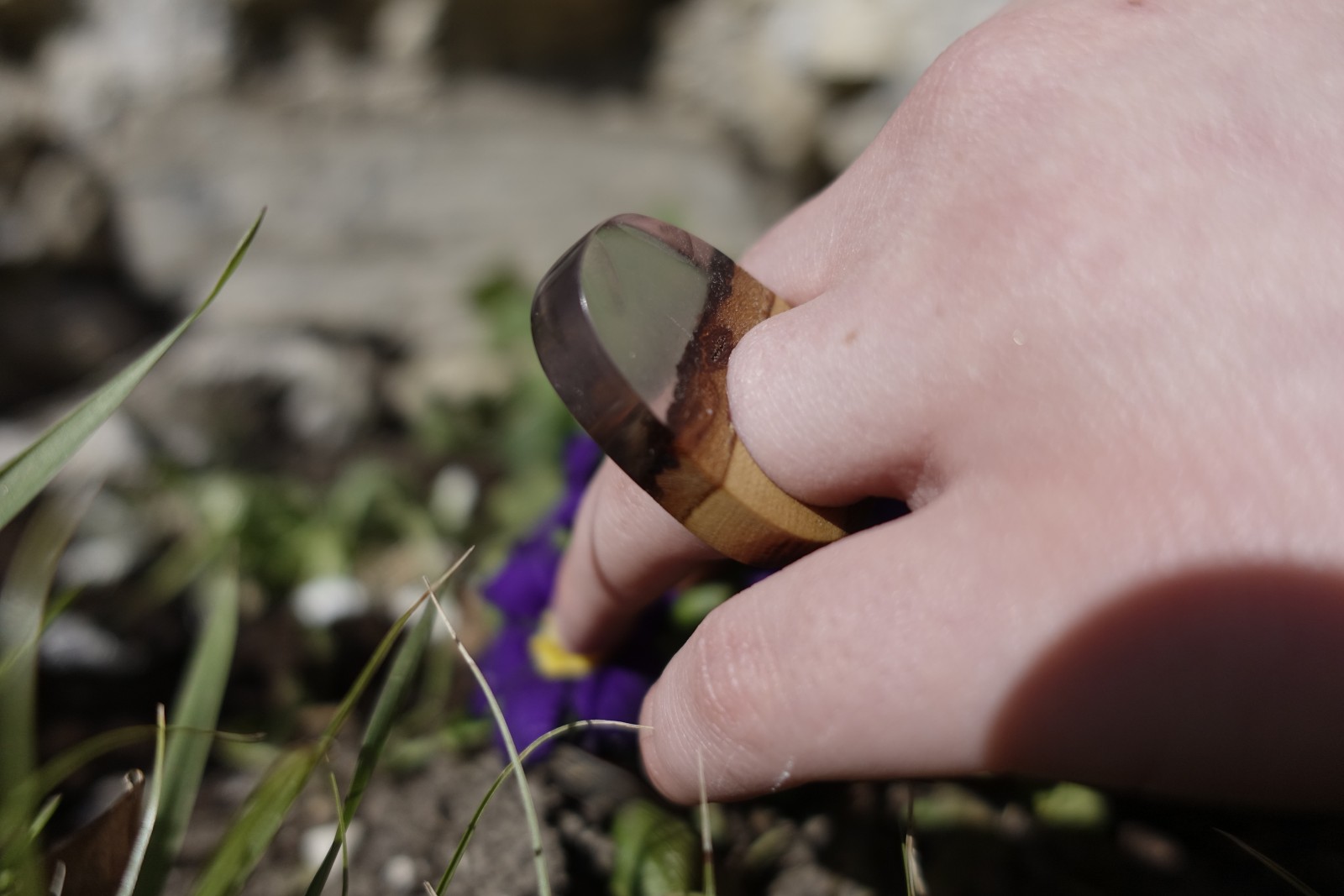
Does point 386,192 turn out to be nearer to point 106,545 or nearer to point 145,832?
point 106,545

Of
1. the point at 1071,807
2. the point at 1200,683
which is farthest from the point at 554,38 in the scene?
the point at 1200,683

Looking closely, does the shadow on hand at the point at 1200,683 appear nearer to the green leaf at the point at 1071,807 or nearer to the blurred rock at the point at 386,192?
the green leaf at the point at 1071,807

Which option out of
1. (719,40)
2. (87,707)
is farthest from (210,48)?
(87,707)

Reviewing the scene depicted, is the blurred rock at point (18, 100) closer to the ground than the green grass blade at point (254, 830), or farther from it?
farther from it

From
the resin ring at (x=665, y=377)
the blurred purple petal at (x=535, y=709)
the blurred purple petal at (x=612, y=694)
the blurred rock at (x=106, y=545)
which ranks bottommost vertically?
the blurred rock at (x=106, y=545)

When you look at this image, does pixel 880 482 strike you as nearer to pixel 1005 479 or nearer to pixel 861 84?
pixel 1005 479

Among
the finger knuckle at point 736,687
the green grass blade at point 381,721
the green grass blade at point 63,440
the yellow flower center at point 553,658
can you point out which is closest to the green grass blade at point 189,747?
the green grass blade at point 381,721

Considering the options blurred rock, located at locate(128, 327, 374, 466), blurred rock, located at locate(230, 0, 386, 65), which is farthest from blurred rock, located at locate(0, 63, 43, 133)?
blurred rock, located at locate(128, 327, 374, 466)
